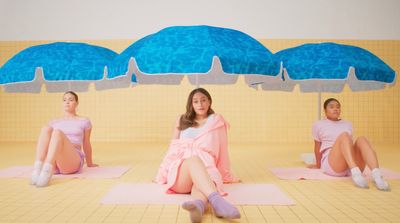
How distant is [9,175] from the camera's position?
3.98 metres

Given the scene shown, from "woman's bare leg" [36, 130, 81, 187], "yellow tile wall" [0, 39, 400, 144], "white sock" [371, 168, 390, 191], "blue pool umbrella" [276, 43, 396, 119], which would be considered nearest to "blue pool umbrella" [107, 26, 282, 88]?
"blue pool umbrella" [276, 43, 396, 119]

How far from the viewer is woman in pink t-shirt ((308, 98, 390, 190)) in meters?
3.34

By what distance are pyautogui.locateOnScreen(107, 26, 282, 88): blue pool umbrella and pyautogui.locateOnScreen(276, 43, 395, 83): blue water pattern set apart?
63 centimetres

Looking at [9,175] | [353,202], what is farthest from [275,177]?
[9,175]

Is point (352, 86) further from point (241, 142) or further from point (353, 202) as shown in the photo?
point (241, 142)

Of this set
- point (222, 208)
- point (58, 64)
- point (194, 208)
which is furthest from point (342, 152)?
point (58, 64)

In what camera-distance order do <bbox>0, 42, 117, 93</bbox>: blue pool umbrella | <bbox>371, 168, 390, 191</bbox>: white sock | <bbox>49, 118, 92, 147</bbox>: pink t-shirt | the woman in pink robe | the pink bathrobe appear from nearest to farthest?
the woman in pink robe → the pink bathrobe → <bbox>371, 168, 390, 191</bbox>: white sock → <bbox>0, 42, 117, 93</bbox>: blue pool umbrella → <bbox>49, 118, 92, 147</bbox>: pink t-shirt

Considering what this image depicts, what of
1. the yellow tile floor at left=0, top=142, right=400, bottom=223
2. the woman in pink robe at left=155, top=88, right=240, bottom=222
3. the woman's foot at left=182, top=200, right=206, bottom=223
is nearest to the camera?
the woman's foot at left=182, top=200, right=206, bottom=223

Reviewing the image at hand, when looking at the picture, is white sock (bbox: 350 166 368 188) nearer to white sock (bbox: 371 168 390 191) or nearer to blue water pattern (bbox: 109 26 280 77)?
white sock (bbox: 371 168 390 191)

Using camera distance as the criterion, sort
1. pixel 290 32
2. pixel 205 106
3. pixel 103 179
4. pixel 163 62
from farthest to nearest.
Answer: pixel 290 32
pixel 103 179
pixel 205 106
pixel 163 62

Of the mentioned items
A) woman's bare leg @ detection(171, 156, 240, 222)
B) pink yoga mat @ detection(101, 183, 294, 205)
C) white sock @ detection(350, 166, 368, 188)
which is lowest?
pink yoga mat @ detection(101, 183, 294, 205)

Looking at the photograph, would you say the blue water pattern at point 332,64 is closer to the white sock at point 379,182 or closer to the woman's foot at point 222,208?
the white sock at point 379,182

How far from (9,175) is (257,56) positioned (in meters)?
2.69

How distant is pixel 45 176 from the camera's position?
340cm
